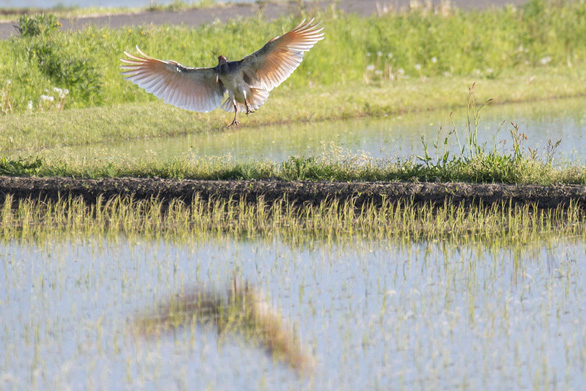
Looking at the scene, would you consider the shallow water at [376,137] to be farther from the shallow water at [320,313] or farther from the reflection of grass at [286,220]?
the shallow water at [320,313]

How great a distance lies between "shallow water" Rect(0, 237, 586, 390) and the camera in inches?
227

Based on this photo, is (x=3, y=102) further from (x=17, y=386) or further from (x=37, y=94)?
(x=17, y=386)

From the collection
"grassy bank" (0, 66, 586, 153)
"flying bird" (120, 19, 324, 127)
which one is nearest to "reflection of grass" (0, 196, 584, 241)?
"flying bird" (120, 19, 324, 127)

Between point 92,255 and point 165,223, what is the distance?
57.3 inches

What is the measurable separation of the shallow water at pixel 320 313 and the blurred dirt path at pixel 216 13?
1682 centimetres

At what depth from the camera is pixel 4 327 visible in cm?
695

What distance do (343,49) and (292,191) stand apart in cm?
1320

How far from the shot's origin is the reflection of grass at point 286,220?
9562mm

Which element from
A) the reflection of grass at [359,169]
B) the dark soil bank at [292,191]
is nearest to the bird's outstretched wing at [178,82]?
the reflection of grass at [359,169]

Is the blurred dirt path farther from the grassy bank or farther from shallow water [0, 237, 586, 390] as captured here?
shallow water [0, 237, 586, 390]

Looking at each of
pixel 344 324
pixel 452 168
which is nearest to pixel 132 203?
pixel 452 168

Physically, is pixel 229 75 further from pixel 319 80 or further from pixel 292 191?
pixel 319 80

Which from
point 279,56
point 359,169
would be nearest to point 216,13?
Answer: point 279,56

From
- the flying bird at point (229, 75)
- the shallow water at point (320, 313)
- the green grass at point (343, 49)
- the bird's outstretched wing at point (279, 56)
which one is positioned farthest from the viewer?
the green grass at point (343, 49)
